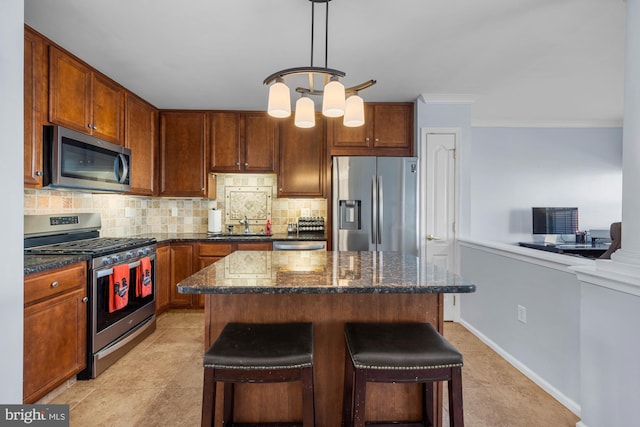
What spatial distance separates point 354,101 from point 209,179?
266cm

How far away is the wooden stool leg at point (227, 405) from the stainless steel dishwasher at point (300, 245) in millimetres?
2063

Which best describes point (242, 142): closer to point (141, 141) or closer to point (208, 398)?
point (141, 141)

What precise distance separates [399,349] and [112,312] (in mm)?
2218

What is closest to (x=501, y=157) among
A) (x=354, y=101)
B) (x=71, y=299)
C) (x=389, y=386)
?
(x=354, y=101)

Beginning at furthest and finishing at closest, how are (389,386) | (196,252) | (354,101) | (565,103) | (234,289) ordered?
(565,103) → (196,252) → (354,101) → (389,386) → (234,289)

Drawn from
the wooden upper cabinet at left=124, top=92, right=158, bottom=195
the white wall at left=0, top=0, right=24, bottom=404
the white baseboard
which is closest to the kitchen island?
the white wall at left=0, top=0, right=24, bottom=404

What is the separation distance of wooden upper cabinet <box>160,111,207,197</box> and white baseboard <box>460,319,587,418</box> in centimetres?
335

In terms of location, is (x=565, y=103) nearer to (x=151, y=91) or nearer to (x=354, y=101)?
(x=354, y=101)

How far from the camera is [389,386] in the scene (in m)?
1.53

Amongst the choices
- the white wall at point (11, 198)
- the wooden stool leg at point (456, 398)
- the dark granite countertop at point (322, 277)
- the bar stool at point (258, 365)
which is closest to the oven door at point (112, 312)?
the white wall at point (11, 198)

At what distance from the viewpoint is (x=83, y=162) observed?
2477 mm

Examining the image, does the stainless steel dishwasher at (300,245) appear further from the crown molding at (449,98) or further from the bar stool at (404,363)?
the bar stool at (404,363)

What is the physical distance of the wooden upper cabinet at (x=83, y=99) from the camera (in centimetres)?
226

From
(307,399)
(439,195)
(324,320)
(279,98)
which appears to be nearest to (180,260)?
(324,320)
